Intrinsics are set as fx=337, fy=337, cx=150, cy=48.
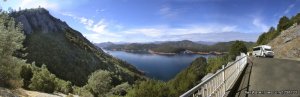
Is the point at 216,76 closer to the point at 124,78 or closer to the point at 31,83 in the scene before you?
the point at 31,83

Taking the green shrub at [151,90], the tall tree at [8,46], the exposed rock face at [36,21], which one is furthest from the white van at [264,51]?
the exposed rock face at [36,21]

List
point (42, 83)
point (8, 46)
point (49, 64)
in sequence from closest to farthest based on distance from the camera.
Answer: point (8, 46) → point (42, 83) → point (49, 64)

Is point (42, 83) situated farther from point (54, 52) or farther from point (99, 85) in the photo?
point (54, 52)

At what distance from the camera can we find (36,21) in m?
183

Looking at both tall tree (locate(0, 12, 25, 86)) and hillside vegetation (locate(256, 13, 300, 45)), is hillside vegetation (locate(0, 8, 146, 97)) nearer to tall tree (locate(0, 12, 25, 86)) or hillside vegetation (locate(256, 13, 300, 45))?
tall tree (locate(0, 12, 25, 86))

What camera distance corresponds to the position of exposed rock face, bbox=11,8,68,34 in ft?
552

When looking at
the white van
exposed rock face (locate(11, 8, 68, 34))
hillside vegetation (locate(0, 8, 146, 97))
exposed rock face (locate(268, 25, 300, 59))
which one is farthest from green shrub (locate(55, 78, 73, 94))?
exposed rock face (locate(11, 8, 68, 34))

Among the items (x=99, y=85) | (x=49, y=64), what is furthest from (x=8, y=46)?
(x=49, y=64)

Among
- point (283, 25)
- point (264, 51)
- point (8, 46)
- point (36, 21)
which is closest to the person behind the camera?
point (8, 46)

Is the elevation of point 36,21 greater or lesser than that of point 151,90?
greater

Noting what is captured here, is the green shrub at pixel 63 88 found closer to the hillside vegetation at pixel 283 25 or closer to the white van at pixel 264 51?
the white van at pixel 264 51

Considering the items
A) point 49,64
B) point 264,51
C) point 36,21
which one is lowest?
point 49,64

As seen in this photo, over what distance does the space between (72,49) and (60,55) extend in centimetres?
2105

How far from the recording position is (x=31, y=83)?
6400cm
